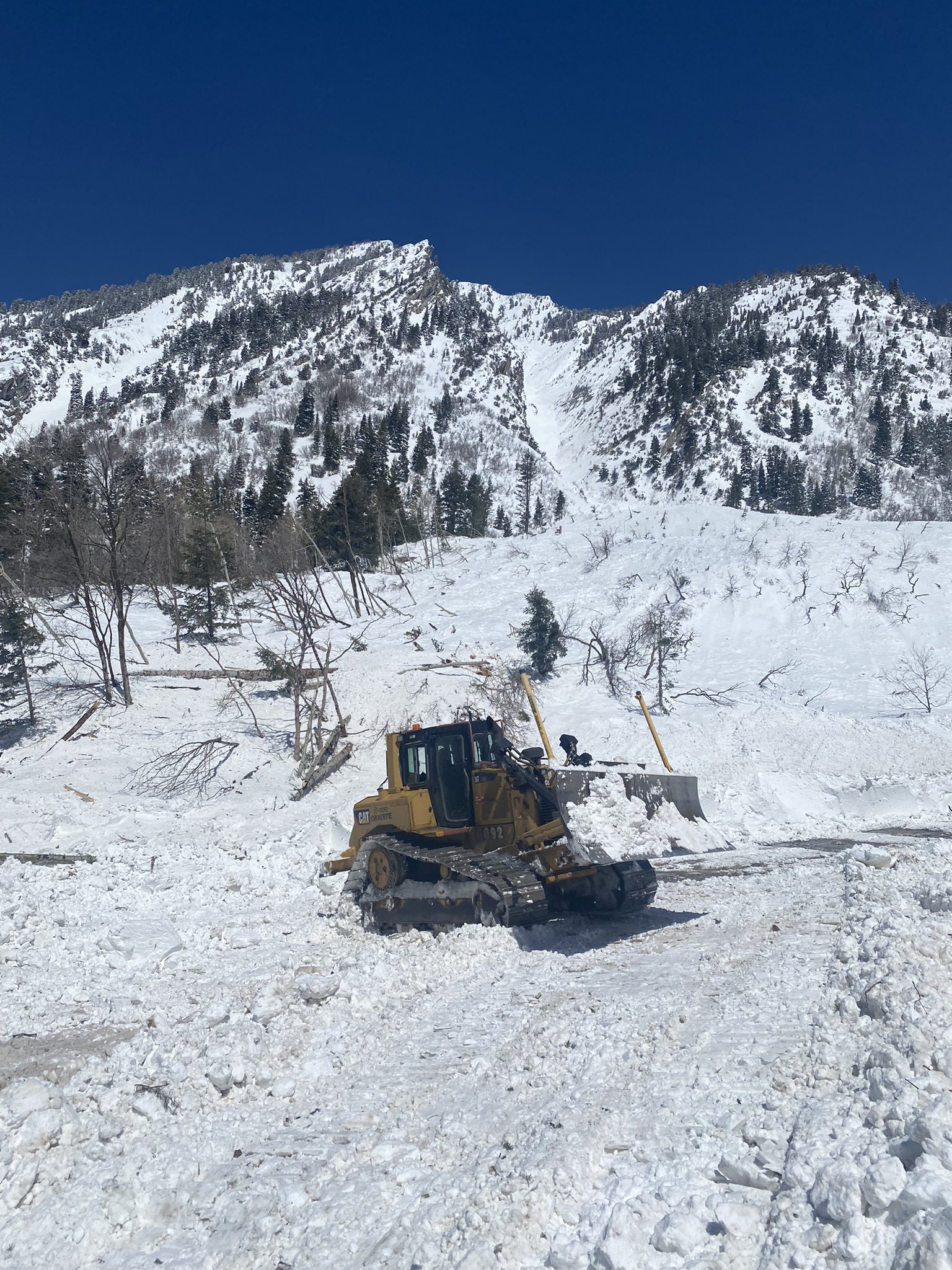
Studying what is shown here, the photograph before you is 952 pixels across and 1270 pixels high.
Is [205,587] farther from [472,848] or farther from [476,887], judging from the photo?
[476,887]

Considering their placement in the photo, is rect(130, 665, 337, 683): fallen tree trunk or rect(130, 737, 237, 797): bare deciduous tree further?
rect(130, 665, 337, 683): fallen tree trunk

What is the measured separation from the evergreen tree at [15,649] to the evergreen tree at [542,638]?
16003 millimetres

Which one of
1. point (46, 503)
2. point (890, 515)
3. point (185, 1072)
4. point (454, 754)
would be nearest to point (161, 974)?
point (185, 1072)

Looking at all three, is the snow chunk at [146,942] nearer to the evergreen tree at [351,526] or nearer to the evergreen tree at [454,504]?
the evergreen tree at [351,526]

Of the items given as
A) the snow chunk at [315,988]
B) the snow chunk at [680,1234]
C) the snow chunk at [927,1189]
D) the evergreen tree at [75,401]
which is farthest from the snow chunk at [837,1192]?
the evergreen tree at [75,401]

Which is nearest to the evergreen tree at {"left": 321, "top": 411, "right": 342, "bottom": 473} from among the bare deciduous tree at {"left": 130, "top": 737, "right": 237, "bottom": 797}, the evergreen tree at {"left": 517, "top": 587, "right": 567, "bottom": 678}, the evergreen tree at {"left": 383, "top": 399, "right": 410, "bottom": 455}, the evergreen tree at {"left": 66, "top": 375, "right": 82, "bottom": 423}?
the evergreen tree at {"left": 383, "top": 399, "right": 410, "bottom": 455}

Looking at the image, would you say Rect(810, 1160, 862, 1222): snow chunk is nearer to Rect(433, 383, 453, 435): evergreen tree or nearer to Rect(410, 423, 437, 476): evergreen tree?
Rect(410, 423, 437, 476): evergreen tree

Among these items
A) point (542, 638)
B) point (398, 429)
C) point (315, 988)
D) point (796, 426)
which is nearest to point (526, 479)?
point (398, 429)

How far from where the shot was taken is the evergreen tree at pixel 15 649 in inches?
991

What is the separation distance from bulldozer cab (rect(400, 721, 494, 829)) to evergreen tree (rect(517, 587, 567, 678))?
18405 millimetres

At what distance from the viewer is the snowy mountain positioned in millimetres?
101750

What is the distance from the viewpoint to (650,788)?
53.8 feet

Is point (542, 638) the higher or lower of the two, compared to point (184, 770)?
higher

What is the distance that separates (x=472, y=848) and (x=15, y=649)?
2103cm
